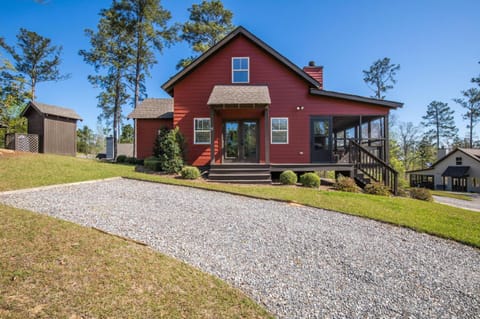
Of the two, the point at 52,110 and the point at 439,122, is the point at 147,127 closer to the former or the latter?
the point at 52,110

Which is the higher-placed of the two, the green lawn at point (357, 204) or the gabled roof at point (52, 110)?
the gabled roof at point (52, 110)

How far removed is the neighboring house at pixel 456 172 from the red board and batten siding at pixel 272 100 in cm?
2731

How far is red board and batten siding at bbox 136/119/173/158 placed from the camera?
14.9 meters

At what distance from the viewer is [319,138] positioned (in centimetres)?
1211

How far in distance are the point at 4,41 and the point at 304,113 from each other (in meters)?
31.2

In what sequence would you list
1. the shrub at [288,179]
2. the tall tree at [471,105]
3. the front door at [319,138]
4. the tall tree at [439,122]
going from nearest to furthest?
the shrub at [288,179] < the front door at [319,138] < the tall tree at [471,105] < the tall tree at [439,122]

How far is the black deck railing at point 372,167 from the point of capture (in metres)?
9.37

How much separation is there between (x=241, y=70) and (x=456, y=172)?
111 ft

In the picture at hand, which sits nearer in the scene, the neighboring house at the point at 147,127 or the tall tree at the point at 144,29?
the neighboring house at the point at 147,127

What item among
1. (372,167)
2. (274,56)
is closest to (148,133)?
(274,56)

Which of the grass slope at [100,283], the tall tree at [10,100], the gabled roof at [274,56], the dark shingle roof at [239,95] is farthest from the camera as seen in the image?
the tall tree at [10,100]

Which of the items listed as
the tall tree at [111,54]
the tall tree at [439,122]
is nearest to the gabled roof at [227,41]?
the tall tree at [111,54]

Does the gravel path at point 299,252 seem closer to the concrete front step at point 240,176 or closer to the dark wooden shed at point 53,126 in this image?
the concrete front step at point 240,176

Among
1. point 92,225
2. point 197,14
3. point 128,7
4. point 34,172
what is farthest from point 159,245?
point 197,14
